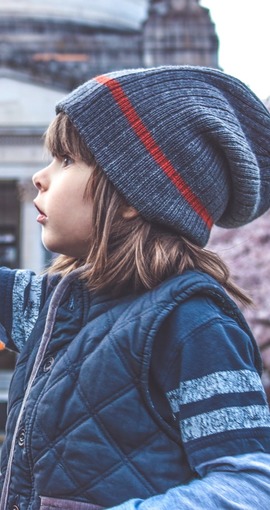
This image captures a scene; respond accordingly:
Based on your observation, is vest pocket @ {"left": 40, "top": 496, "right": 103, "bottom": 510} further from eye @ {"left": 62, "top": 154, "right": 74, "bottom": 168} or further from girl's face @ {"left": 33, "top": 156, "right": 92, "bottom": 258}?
eye @ {"left": 62, "top": 154, "right": 74, "bottom": 168}

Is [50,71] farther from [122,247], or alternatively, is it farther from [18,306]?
[122,247]

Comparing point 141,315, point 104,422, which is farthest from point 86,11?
point 104,422

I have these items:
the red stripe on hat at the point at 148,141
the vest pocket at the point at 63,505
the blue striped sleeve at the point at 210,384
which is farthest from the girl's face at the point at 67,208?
the vest pocket at the point at 63,505

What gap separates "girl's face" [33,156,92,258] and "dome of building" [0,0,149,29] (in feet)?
61.2

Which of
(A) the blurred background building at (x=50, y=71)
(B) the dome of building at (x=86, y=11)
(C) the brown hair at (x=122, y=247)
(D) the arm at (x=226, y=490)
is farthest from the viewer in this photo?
(B) the dome of building at (x=86, y=11)

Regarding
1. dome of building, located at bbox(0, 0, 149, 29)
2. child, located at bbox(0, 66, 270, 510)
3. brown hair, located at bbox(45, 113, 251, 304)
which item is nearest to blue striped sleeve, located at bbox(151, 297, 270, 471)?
child, located at bbox(0, 66, 270, 510)

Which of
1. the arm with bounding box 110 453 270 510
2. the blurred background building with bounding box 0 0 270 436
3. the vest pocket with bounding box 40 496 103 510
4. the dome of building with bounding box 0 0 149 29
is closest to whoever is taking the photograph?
the arm with bounding box 110 453 270 510

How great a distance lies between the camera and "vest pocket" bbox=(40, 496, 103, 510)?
1.40 m

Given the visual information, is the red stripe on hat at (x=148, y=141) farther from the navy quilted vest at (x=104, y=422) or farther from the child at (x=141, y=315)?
the navy quilted vest at (x=104, y=422)

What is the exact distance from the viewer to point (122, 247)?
1.61 m

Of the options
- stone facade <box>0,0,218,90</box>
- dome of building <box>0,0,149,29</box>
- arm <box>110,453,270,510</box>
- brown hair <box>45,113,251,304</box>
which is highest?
dome of building <box>0,0,149,29</box>

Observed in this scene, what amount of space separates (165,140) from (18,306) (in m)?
0.55

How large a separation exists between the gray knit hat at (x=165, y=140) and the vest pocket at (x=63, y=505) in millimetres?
591

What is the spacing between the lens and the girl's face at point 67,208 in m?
1.66
